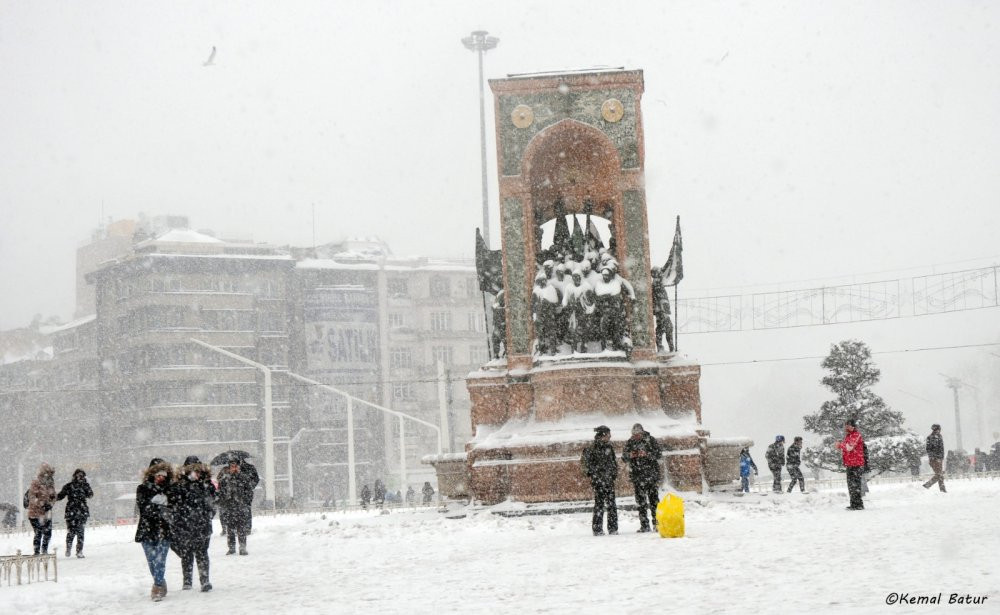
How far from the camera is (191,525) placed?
42.0ft

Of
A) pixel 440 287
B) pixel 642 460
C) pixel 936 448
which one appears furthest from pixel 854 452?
pixel 440 287

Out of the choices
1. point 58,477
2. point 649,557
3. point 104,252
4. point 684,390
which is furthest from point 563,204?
point 104,252

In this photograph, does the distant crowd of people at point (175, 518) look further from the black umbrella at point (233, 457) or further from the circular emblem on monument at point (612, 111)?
the circular emblem on monument at point (612, 111)

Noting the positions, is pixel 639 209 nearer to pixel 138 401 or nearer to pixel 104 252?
pixel 138 401

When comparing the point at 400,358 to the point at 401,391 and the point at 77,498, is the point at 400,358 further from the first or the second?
the point at 77,498

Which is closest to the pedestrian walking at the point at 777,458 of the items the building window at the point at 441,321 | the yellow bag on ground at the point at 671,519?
the yellow bag on ground at the point at 671,519

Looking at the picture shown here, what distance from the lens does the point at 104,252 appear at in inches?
4067

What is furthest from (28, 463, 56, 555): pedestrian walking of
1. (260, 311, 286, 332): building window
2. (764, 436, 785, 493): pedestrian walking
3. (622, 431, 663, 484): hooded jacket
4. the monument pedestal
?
(260, 311, 286, 332): building window

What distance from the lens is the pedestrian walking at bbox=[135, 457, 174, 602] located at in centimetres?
1249

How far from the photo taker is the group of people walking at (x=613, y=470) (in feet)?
52.3

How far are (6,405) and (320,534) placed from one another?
79.9 m

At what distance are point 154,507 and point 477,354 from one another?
79.2 meters

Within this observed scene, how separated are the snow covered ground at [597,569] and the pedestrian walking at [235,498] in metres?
0.48

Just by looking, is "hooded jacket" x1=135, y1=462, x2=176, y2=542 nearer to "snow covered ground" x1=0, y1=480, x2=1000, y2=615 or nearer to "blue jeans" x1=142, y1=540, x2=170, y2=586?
"blue jeans" x1=142, y1=540, x2=170, y2=586
